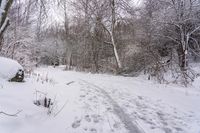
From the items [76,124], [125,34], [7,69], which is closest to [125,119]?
[76,124]

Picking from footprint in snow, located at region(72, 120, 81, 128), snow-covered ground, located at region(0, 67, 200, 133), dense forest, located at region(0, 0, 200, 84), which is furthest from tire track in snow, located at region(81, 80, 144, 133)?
dense forest, located at region(0, 0, 200, 84)

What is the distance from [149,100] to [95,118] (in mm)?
2321

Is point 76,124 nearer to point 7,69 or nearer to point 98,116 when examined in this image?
point 98,116

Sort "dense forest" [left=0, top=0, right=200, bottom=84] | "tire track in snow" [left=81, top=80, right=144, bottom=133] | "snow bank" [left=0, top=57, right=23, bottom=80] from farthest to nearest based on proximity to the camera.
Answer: "dense forest" [left=0, top=0, right=200, bottom=84]
"snow bank" [left=0, top=57, right=23, bottom=80]
"tire track in snow" [left=81, top=80, right=144, bottom=133]

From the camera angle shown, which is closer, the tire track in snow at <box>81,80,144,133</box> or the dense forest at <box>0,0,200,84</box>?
the tire track in snow at <box>81,80,144,133</box>

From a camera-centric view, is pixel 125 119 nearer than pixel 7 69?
Yes

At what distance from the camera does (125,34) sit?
17.0m

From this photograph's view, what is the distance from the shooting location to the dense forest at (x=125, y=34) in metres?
8.99

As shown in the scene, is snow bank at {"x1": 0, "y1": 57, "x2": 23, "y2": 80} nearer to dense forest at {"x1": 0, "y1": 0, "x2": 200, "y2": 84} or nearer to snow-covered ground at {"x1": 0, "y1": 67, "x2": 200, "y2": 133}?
snow-covered ground at {"x1": 0, "y1": 67, "x2": 200, "y2": 133}

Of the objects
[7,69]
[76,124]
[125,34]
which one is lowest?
[76,124]

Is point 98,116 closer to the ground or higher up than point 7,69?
closer to the ground

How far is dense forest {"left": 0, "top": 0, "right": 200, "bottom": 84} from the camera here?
8989mm

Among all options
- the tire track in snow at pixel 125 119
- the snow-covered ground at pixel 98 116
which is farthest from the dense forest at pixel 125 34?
the tire track in snow at pixel 125 119

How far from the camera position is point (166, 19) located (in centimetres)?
980
